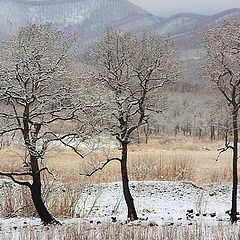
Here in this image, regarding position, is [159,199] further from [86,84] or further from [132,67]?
[86,84]

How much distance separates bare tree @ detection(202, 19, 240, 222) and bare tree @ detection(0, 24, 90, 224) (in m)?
3.23

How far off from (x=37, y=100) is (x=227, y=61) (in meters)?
4.24

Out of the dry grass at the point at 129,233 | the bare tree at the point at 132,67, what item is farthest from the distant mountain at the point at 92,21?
the dry grass at the point at 129,233

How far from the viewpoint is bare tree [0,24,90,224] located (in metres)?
9.00

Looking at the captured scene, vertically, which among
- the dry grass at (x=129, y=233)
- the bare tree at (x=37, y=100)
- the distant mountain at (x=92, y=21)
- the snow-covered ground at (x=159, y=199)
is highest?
the distant mountain at (x=92, y=21)

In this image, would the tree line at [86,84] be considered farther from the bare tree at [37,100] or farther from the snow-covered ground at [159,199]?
the snow-covered ground at [159,199]

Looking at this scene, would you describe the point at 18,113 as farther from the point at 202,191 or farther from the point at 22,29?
the point at 202,191

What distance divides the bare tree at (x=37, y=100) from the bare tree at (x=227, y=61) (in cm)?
323

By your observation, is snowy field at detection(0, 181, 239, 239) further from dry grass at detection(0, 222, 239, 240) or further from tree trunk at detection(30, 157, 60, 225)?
dry grass at detection(0, 222, 239, 240)

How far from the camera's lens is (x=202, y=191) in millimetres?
16062

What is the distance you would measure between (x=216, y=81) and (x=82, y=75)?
3.01 m

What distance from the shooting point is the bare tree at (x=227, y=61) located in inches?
422

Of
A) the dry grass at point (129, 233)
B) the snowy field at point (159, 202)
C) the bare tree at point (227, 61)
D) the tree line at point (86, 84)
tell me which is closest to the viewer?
the dry grass at point (129, 233)

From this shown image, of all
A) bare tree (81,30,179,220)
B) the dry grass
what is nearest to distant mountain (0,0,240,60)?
bare tree (81,30,179,220)
